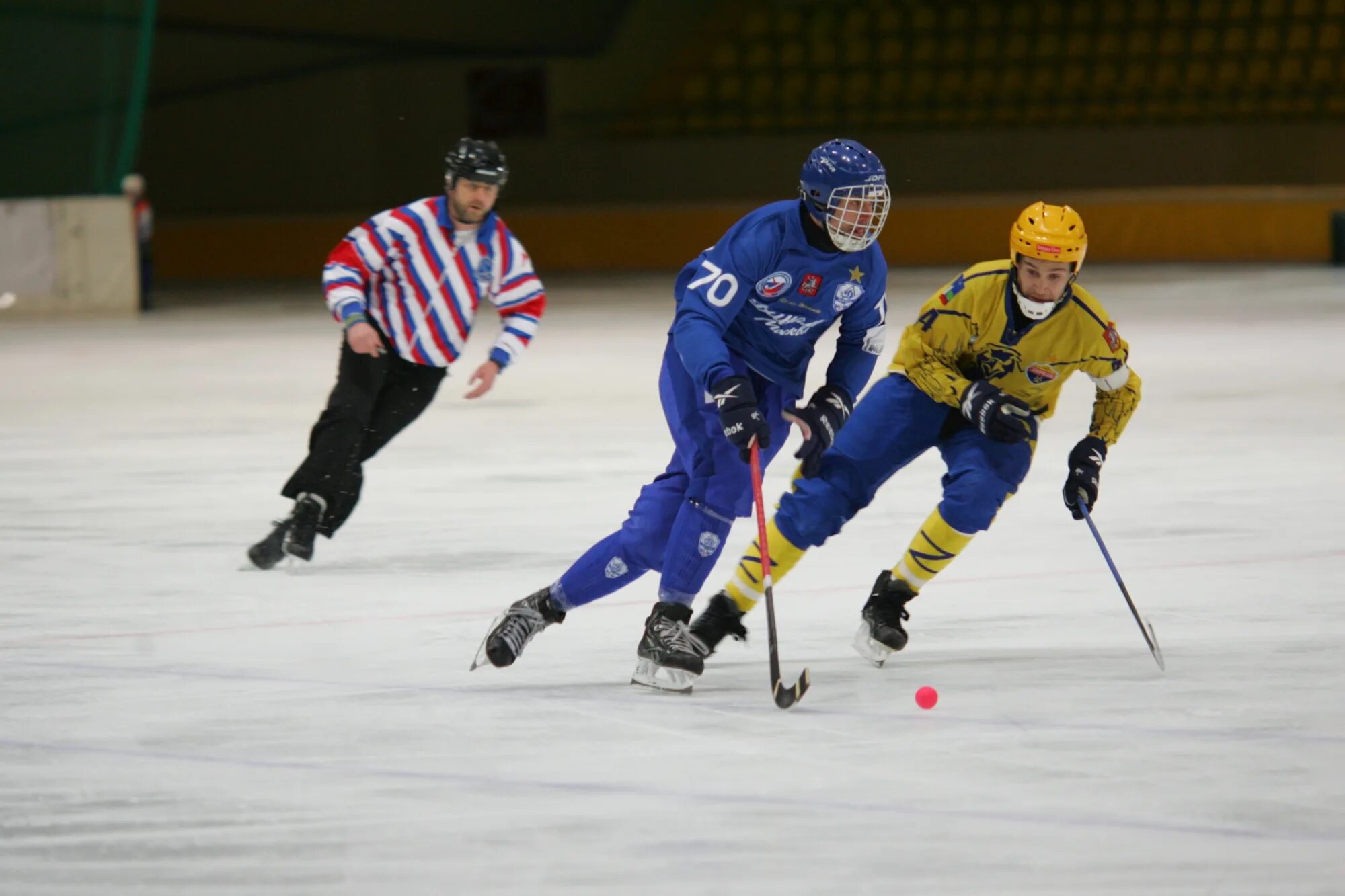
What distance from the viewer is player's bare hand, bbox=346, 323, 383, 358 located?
18.0 feet

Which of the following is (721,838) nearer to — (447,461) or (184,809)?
(184,809)

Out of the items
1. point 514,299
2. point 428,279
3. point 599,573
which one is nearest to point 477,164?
point 428,279

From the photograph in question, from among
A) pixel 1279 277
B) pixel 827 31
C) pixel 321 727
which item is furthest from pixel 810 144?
pixel 321 727

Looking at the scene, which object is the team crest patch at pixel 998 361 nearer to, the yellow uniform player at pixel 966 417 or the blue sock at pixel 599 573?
the yellow uniform player at pixel 966 417

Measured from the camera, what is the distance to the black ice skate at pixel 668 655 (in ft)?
13.1

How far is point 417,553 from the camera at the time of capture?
5.84 metres

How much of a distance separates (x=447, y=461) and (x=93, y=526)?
6.14ft

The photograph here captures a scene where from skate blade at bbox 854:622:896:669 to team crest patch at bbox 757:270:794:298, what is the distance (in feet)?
2.76

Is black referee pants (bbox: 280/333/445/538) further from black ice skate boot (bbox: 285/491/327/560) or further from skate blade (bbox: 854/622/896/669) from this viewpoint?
skate blade (bbox: 854/622/896/669)

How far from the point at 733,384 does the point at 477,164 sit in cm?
188

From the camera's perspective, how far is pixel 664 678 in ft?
13.2

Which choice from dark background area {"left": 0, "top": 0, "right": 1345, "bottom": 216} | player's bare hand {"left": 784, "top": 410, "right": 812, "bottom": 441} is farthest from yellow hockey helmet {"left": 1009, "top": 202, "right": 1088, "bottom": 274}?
dark background area {"left": 0, "top": 0, "right": 1345, "bottom": 216}

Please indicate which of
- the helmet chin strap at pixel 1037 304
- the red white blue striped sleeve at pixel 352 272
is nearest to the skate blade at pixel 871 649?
the helmet chin strap at pixel 1037 304

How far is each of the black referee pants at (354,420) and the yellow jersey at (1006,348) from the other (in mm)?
1939
